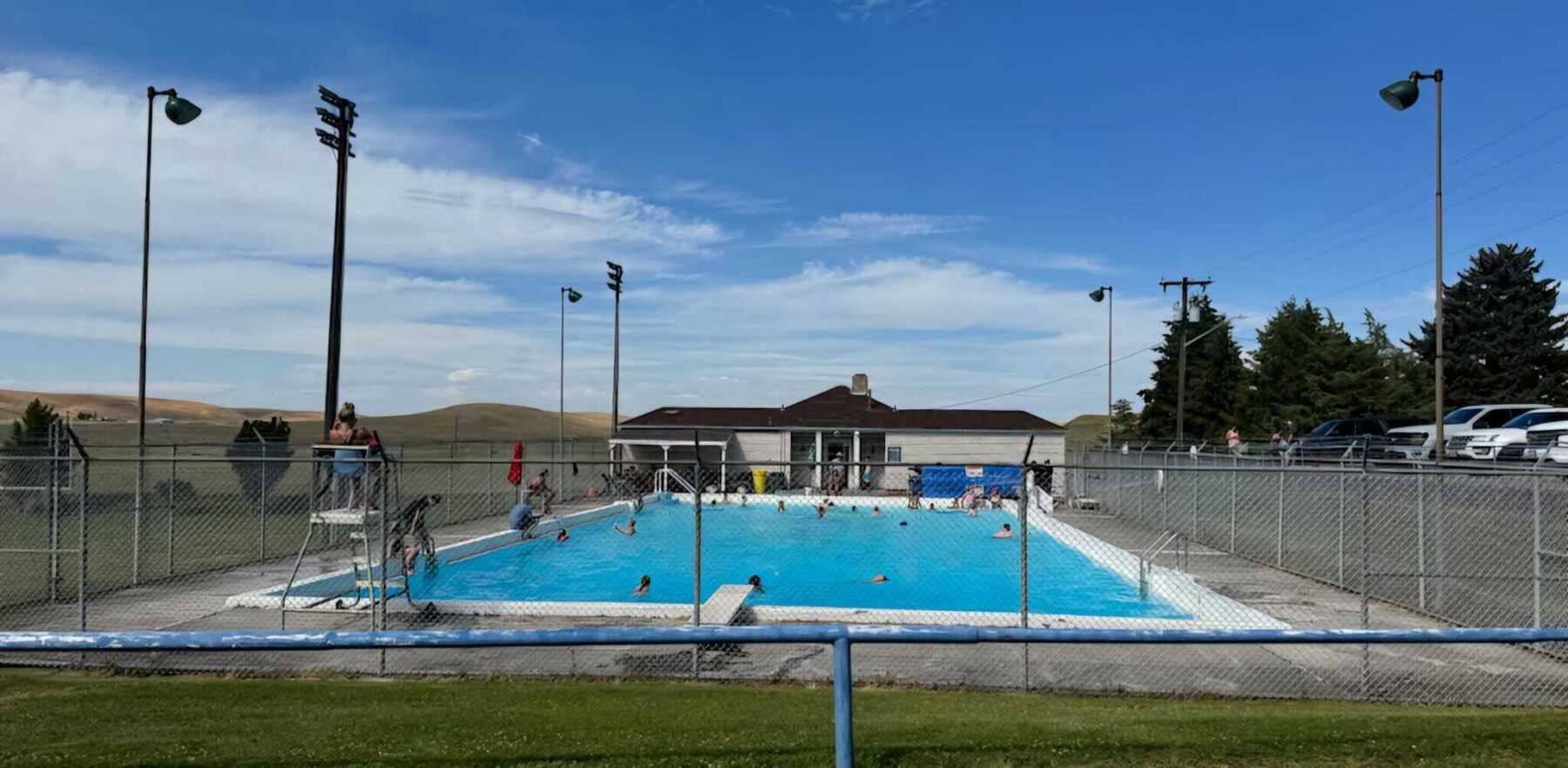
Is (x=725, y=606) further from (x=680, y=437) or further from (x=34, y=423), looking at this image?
(x=680, y=437)

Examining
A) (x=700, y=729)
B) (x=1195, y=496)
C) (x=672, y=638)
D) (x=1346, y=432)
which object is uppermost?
(x=1346, y=432)

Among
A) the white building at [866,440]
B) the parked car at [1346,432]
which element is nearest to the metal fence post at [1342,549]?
the parked car at [1346,432]

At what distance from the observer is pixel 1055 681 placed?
29.8ft

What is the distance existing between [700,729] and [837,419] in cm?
4022

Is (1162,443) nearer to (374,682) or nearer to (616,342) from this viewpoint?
(616,342)

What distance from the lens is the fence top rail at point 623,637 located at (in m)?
4.04

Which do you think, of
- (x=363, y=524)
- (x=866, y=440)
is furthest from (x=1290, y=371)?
(x=363, y=524)

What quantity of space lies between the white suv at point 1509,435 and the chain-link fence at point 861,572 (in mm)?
6884

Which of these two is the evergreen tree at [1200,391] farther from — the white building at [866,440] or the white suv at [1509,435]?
the white suv at [1509,435]

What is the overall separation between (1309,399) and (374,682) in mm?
76557

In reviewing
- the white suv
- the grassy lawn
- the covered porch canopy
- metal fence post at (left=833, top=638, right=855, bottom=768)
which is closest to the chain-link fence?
the grassy lawn

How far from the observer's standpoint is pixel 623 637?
4.18 m

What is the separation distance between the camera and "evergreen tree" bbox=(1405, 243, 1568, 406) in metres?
55.0

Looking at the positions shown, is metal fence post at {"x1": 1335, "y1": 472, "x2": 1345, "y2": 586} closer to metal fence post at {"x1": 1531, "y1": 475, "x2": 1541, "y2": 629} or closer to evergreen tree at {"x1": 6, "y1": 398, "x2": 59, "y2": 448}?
metal fence post at {"x1": 1531, "y1": 475, "x2": 1541, "y2": 629}
